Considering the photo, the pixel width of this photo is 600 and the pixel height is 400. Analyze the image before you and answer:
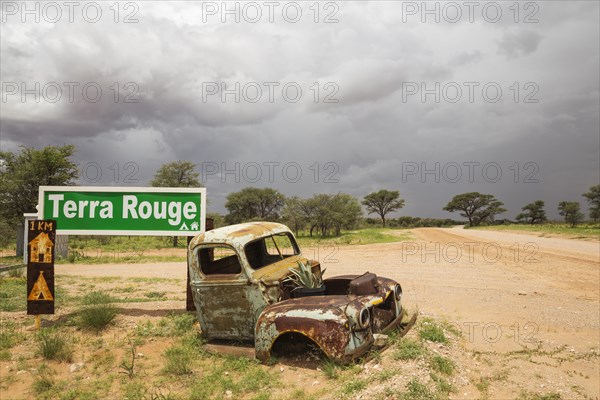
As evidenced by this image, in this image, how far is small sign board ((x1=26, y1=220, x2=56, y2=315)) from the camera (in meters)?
6.69

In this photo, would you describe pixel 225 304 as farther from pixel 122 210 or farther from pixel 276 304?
pixel 122 210

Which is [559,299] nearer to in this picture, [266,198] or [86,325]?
[86,325]

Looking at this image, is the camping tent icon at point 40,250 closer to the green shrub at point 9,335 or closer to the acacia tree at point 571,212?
the green shrub at point 9,335

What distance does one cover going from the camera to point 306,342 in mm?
5332

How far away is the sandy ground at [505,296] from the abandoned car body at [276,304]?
129 centimetres

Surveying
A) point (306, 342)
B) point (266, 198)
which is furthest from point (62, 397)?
point (266, 198)

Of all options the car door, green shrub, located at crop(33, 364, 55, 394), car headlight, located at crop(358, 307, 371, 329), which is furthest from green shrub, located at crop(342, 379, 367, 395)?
green shrub, located at crop(33, 364, 55, 394)

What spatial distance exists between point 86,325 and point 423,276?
994 cm

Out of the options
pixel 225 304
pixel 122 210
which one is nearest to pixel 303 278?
pixel 225 304

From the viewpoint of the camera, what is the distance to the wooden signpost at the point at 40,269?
6.69 m

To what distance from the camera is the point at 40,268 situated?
22.2ft

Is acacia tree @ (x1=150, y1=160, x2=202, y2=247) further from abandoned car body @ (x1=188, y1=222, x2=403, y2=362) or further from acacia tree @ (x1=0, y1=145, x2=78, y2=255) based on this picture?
abandoned car body @ (x1=188, y1=222, x2=403, y2=362)

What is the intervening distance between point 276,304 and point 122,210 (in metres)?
4.08

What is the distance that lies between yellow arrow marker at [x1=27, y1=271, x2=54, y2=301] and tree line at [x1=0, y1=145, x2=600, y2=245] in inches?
859
